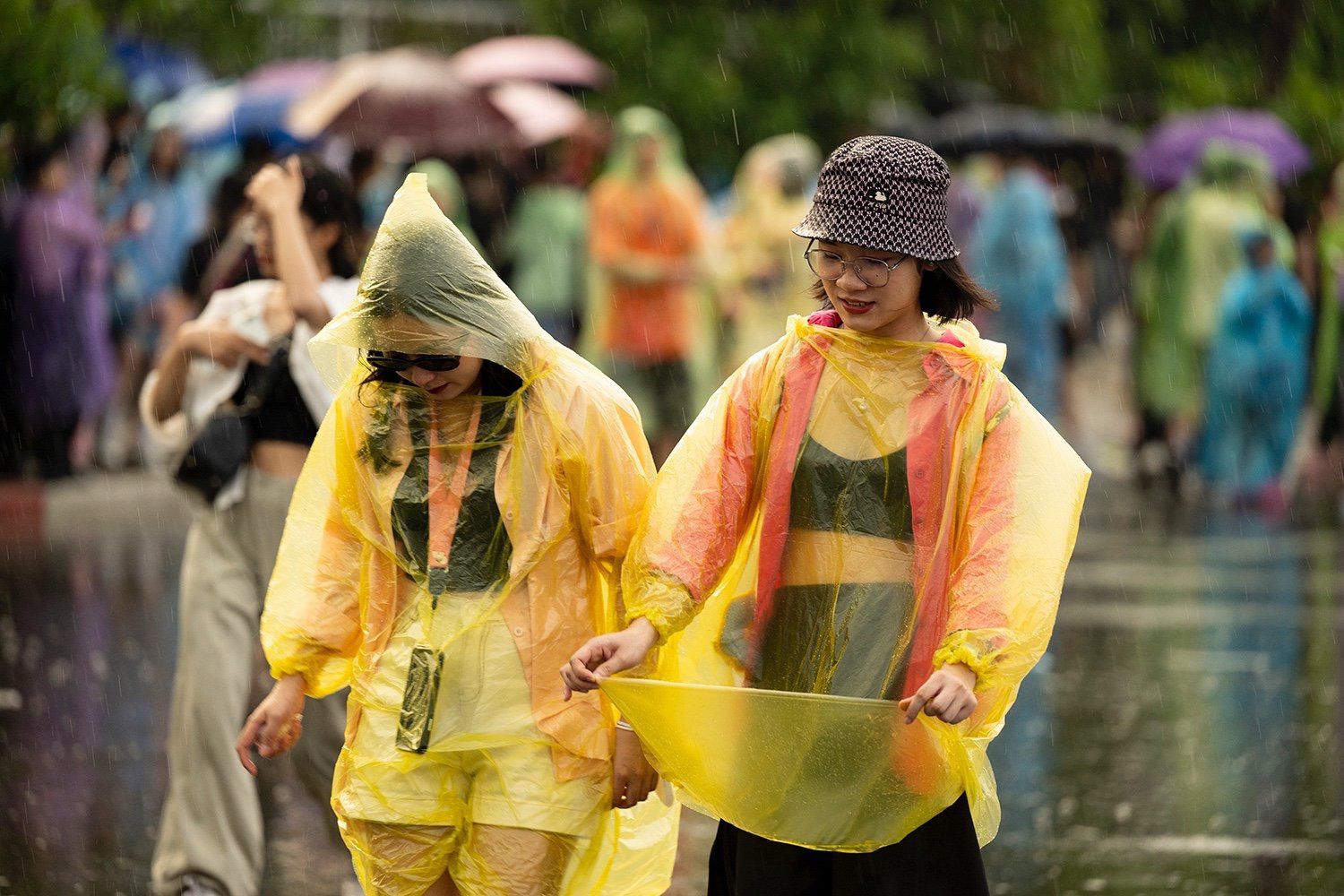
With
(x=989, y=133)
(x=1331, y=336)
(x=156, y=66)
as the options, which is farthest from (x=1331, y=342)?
(x=156, y=66)

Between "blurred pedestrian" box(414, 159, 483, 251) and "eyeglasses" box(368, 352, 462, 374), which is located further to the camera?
"blurred pedestrian" box(414, 159, 483, 251)

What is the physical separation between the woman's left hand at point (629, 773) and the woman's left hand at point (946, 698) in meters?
0.61

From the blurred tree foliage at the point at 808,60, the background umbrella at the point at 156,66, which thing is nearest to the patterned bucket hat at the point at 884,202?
the blurred tree foliage at the point at 808,60

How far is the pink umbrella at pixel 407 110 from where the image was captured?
53.6 ft

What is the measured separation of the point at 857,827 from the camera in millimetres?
3988

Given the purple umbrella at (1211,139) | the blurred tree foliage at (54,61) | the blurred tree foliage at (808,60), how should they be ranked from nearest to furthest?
1. the blurred tree foliage at (54,61)
2. the purple umbrella at (1211,139)
3. the blurred tree foliage at (808,60)

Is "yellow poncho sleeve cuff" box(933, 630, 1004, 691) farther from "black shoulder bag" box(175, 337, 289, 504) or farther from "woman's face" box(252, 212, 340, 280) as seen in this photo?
"woman's face" box(252, 212, 340, 280)

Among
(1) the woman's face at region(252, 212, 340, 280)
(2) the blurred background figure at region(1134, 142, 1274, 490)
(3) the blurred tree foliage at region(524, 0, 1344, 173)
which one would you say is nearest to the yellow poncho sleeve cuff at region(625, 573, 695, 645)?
(1) the woman's face at region(252, 212, 340, 280)

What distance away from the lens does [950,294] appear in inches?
164

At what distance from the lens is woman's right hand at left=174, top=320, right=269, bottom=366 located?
5855mm

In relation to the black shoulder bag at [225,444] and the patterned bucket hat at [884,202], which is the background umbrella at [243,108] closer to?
the black shoulder bag at [225,444]

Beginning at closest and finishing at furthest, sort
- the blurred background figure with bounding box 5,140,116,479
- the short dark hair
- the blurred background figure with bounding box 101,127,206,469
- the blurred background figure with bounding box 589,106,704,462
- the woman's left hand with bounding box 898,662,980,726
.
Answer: the woman's left hand with bounding box 898,662,980,726 < the short dark hair < the blurred background figure with bounding box 5,140,116,479 < the blurred background figure with bounding box 589,106,704,462 < the blurred background figure with bounding box 101,127,206,469

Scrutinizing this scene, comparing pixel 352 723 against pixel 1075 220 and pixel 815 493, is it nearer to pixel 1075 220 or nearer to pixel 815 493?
pixel 815 493

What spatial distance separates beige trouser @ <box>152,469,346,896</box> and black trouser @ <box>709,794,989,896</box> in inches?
72.5
